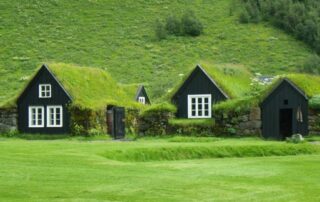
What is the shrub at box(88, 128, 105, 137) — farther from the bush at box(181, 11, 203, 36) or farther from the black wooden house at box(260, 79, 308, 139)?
the bush at box(181, 11, 203, 36)

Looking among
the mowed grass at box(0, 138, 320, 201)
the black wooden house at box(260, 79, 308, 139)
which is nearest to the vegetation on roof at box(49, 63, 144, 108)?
the black wooden house at box(260, 79, 308, 139)

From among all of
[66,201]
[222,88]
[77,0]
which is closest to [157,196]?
[66,201]

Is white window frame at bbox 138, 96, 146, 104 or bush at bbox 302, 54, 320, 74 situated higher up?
bush at bbox 302, 54, 320, 74

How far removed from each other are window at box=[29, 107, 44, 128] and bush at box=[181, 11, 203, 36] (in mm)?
52319

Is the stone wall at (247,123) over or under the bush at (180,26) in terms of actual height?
under

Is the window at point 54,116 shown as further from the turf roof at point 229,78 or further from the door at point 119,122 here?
the turf roof at point 229,78

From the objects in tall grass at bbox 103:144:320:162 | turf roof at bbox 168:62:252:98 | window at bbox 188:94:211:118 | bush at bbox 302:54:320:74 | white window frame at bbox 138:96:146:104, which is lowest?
tall grass at bbox 103:144:320:162

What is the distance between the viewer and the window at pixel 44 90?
52125mm

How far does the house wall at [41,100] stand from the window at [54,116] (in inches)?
11.5

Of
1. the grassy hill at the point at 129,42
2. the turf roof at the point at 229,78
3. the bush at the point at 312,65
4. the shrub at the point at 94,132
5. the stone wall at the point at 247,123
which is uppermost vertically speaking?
the grassy hill at the point at 129,42

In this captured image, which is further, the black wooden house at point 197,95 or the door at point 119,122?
the door at point 119,122

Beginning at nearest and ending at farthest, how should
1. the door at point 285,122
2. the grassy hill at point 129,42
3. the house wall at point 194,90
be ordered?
the door at point 285,122
the house wall at point 194,90
the grassy hill at point 129,42

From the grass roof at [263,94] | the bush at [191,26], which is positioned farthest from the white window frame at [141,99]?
the bush at [191,26]

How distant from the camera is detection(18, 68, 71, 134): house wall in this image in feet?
168
